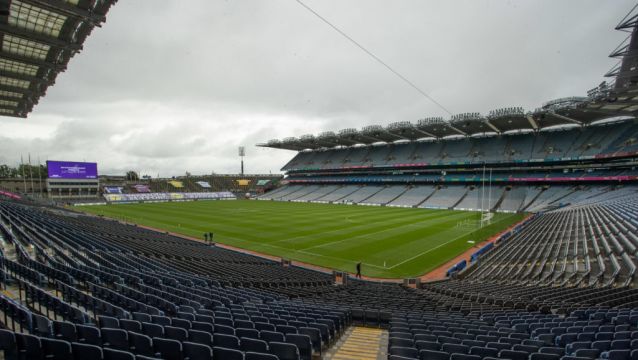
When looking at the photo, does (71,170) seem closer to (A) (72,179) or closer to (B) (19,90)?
(A) (72,179)

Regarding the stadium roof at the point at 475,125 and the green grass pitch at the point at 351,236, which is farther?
the stadium roof at the point at 475,125

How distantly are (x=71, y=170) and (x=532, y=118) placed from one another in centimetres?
9571

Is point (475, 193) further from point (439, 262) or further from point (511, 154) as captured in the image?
point (439, 262)

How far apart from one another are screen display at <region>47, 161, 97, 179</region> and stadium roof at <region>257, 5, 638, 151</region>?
4266 cm

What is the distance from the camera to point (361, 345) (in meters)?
8.38

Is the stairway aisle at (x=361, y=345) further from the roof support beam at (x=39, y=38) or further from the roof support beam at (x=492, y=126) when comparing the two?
the roof support beam at (x=492, y=126)

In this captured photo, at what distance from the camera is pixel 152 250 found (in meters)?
19.7

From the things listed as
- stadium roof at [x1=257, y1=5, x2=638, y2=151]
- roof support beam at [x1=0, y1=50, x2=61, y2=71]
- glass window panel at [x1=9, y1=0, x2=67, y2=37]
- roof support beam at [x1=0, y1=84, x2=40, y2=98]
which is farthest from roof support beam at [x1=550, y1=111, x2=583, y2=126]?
roof support beam at [x1=0, y1=84, x2=40, y2=98]

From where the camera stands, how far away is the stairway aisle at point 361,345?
7.40m

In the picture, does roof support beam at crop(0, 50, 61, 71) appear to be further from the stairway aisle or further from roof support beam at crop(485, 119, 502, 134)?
roof support beam at crop(485, 119, 502, 134)

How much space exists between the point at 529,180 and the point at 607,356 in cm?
6621

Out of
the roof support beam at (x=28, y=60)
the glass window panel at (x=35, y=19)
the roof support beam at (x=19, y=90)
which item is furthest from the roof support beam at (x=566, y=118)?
the roof support beam at (x=19, y=90)

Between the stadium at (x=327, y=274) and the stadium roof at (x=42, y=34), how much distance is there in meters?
0.07

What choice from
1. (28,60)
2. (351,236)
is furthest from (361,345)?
(351,236)
